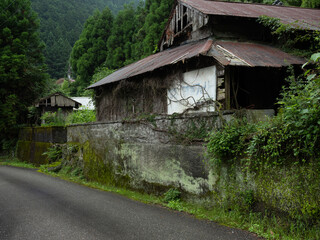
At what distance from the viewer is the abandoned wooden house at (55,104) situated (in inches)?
877

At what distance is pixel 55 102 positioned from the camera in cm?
2280

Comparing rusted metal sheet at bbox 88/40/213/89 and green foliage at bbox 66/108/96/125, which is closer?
rusted metal sheet at bbox 88/40/213/89

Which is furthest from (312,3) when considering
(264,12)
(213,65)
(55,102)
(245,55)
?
(55,102)

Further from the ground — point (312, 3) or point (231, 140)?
point (312, 3)

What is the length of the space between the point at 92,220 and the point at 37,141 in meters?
14.1

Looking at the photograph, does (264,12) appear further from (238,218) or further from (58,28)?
(58,28)

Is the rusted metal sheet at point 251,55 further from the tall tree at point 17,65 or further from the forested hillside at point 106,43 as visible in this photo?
the forested hillside at point 106,43

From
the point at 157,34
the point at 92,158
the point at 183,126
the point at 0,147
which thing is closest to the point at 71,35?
the point at 157,34

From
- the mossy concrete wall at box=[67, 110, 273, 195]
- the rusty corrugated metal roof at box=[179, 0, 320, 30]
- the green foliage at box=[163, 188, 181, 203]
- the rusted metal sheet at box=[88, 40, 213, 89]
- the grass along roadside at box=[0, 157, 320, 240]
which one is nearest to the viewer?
the grass along roadside at box=[0, 157, 320, 240]

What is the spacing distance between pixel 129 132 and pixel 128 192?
1988mm

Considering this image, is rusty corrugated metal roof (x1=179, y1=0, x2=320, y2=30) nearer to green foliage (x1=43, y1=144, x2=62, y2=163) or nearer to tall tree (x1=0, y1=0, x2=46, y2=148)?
green foliage (x1=43, y1=144, x2=62, y2=163)

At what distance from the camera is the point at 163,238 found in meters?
4.67

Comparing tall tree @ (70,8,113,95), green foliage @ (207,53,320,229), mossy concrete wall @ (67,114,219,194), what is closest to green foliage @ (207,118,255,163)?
green foliage @ (207,53,320,229)

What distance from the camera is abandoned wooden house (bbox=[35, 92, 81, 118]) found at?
22281 millimetres
